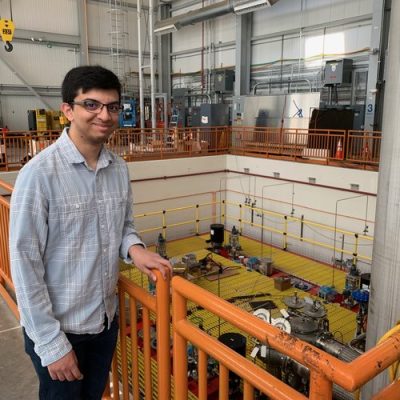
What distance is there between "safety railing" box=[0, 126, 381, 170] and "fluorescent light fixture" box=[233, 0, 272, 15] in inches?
181

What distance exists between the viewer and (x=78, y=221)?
6.12ft

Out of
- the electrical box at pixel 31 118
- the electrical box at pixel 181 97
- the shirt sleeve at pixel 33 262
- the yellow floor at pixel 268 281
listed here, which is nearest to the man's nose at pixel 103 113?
the shirt sleeve at pixel 33 262

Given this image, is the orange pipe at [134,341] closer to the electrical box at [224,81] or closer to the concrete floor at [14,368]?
the concrete floor at [14,368]

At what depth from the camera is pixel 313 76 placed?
1722 centimetres

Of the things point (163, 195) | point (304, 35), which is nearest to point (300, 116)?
point (304, 35)

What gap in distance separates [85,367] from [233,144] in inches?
601

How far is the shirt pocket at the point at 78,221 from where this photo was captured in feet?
5.98

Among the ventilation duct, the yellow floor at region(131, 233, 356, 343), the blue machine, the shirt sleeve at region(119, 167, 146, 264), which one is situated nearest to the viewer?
the shirt sleeve at region(119, 167, 146, 264)

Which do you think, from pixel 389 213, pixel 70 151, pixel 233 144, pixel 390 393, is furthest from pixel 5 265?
pixel 233 144

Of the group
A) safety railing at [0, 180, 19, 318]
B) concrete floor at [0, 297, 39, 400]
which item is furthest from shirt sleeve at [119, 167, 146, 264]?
safety railing at [0, 180, 19, 318]

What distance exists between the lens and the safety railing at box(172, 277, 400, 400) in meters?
1.28

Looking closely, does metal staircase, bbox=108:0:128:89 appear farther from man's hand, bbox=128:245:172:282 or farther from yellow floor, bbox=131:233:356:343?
man's hand, bbox=128:245:172:282

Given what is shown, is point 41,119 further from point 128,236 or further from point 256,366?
point 256,366

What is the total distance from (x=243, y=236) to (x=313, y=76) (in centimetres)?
774
